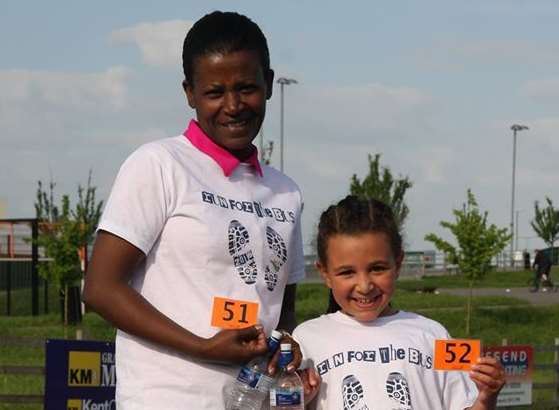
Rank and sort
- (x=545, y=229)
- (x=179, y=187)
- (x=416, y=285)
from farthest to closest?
(x=545, y=229) < (x=416, y=285) < (x=179, y=187)

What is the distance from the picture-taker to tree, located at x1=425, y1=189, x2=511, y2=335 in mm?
27906

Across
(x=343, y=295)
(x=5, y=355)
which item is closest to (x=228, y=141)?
(x=343, y=295)

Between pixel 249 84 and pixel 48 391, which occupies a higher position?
pixel 249 84

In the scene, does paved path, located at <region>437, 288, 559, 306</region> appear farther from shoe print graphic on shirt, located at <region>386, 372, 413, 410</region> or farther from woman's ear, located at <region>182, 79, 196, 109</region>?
woman's ear, located at <region>182, 79, 196, 109</region>

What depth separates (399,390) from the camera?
347 centimetres

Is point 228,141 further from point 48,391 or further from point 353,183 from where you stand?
point 353,183

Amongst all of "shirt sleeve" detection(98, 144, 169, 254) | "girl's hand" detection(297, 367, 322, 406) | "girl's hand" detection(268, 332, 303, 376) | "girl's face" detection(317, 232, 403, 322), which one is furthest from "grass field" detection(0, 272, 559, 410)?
"shirt sleeve" detection(98, 144, 169, 254)

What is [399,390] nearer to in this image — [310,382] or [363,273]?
[310,382]

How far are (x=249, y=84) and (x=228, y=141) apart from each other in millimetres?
183

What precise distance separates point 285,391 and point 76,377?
23.7 feet

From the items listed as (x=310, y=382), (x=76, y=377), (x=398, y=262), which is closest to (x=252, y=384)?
(x=310, y=382)

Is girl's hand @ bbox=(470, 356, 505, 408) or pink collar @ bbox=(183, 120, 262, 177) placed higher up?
pink collar @ bbox=(183, 120, 262, 177)

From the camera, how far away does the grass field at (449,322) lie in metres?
19.1

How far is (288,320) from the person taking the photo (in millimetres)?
3682
